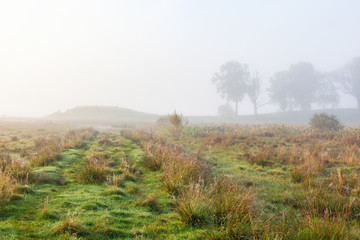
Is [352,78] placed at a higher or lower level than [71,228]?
higher

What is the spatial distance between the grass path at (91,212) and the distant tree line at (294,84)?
68.8m

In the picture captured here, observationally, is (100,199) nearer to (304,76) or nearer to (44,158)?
(44,158)

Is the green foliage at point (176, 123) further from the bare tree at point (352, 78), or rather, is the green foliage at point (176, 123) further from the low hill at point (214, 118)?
the bare tree at point (352, 78)

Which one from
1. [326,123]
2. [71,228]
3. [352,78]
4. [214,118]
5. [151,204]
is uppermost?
[352,78]

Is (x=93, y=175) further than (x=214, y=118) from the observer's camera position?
No

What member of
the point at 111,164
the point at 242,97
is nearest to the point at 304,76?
the point at 242,97

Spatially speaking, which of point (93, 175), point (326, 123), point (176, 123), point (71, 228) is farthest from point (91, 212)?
point (326, 123)

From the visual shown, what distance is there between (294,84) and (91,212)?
76.1 m

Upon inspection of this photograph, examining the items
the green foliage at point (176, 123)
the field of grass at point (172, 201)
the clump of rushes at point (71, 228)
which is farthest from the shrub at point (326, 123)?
the clump of rushes at point (71, 228)

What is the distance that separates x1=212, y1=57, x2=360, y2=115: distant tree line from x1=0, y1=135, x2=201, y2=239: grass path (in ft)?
226

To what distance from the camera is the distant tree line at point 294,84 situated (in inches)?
2781

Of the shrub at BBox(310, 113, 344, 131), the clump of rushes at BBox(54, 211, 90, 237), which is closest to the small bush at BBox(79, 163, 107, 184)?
the clump of rushes at BBox(54, 211, 90, 237)

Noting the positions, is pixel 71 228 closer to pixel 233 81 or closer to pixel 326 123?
pixel 326 123

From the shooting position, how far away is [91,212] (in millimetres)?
5004
